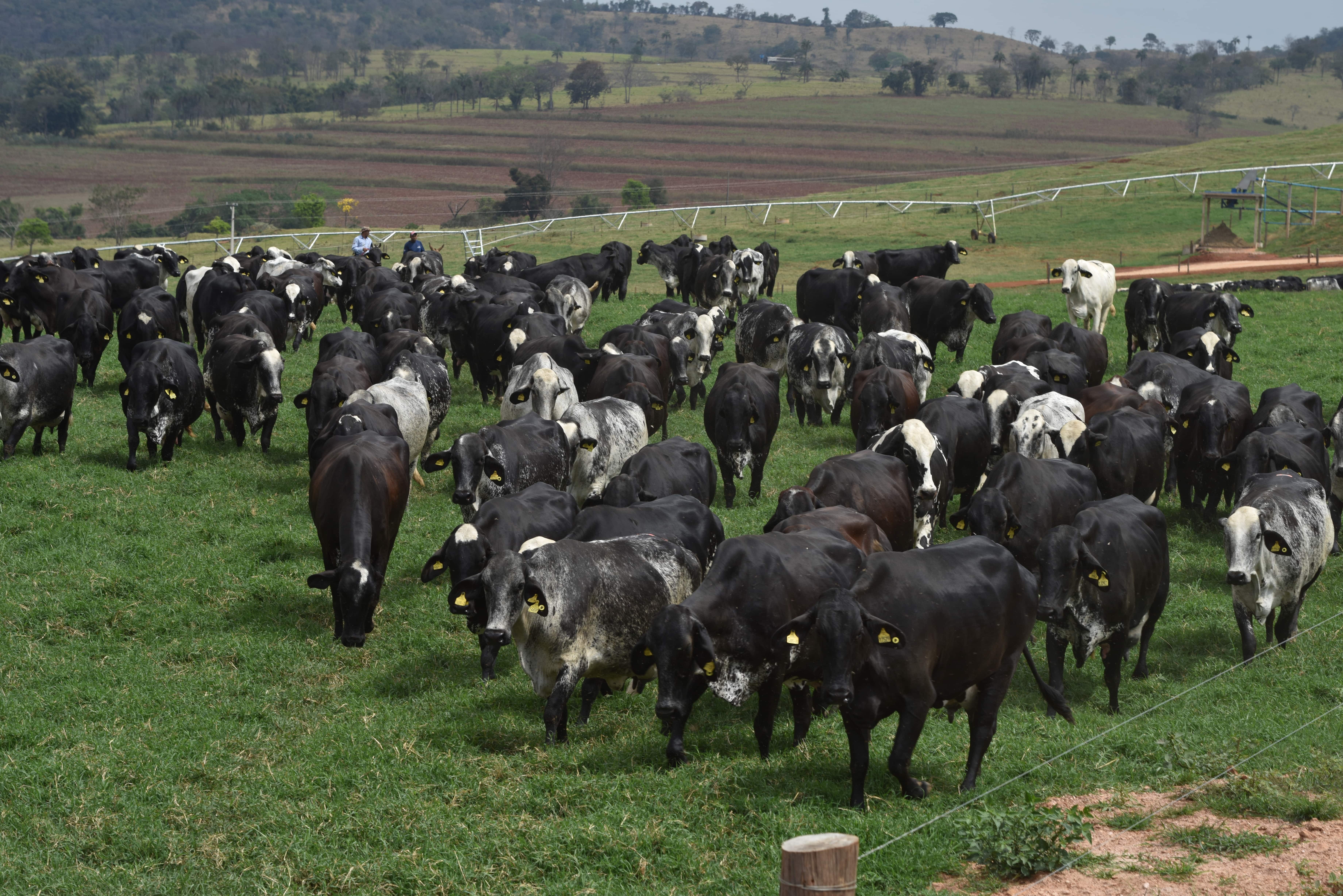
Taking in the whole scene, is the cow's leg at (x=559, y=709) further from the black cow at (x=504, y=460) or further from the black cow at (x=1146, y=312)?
the black cow at (x=1146, y=312)

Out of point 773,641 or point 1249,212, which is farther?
point 1249,212

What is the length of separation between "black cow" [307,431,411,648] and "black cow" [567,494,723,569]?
177 cm

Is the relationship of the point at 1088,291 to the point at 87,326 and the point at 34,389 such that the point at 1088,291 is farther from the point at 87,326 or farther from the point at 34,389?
the point at 34,389

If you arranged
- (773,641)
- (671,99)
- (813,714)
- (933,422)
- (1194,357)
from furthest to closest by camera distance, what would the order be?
(671,99) < (1194,357) < (933,422) < (813,714) < (773,641)

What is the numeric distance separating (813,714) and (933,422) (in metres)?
5.82

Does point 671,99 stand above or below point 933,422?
above

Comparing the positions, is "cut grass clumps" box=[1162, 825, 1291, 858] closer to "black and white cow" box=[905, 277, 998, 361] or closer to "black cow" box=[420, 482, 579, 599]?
"black cow" box=[420, 482, 579, 599]

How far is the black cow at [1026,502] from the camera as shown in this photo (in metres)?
10.6

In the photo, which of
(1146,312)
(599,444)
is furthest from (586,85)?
(599,444)

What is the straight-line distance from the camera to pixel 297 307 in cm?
2398

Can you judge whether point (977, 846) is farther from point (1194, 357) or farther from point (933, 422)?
point (1194, 357)

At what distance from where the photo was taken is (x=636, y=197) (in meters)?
74.0

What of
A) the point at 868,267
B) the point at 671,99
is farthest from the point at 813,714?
the point at 671,99

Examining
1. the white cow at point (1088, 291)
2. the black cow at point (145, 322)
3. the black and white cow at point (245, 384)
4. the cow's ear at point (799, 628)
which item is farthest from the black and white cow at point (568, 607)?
the white cow at point (1088, 291)
